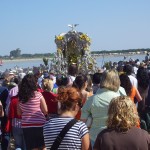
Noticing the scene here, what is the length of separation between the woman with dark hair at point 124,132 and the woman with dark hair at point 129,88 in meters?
3.08

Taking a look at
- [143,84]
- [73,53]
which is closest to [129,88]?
[143,84]

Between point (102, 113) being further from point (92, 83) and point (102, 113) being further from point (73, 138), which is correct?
point (92, 83)

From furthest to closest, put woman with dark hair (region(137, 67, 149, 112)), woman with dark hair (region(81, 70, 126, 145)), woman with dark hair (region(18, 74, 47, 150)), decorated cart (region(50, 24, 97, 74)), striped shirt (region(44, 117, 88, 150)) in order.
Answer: decorated cart (region(50, 24, 97, 74)) < woman with dark hair (region(137, 67, 149, 112)) < woman with dark hair (region(18, 74, 47, 150)) < woman with dark hair (region(81, 70, 126, 145)) < striped shirt (region(44, 117, 88, 150))

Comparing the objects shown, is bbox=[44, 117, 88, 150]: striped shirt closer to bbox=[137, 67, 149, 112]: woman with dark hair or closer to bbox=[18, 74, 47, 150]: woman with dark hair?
bbox=[18, 74, 47, 150]: woman with dark hair

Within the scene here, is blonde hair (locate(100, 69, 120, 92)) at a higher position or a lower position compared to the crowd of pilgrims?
higher

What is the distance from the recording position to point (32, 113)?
6242mm

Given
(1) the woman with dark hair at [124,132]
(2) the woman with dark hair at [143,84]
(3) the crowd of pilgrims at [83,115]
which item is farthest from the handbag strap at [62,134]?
(2) the woman with dark hair at [143,84]

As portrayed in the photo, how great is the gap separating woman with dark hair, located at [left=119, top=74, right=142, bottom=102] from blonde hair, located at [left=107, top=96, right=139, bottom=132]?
10.1 ft

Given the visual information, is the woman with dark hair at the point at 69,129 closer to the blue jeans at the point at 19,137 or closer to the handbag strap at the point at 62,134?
the handbag strap at the point at 62,134

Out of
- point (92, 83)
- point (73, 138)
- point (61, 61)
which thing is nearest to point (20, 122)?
point (92, 83)

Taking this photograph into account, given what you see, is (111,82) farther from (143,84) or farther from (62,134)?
(143,84)

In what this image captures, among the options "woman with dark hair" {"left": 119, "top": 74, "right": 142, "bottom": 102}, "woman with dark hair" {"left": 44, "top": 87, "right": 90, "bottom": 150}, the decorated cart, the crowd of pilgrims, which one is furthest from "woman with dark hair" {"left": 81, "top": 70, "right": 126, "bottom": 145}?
the decorated cart

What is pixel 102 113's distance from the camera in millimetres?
4879

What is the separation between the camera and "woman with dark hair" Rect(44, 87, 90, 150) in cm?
379
